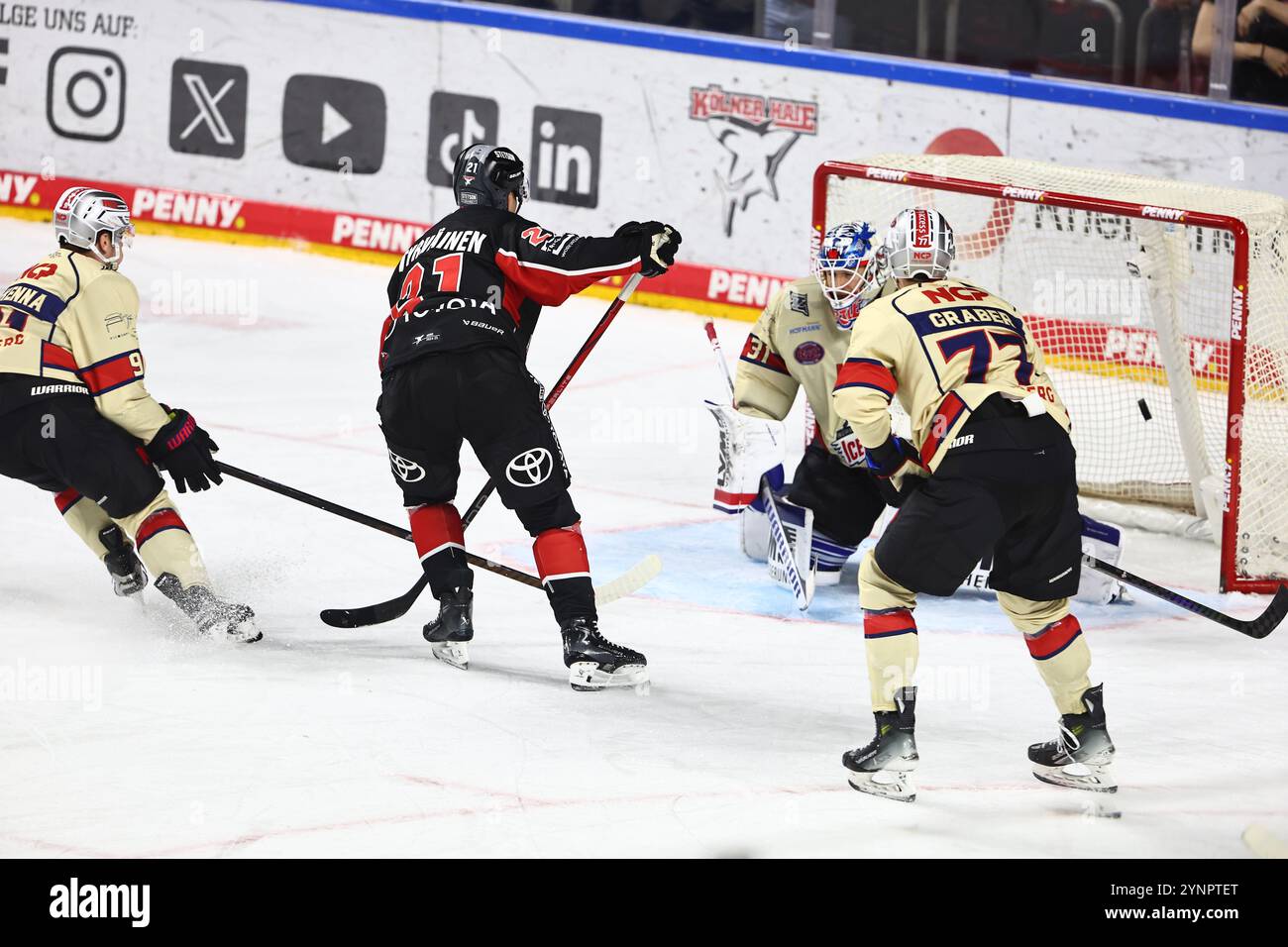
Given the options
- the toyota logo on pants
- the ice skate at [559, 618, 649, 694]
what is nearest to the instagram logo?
the toyota logo on pants

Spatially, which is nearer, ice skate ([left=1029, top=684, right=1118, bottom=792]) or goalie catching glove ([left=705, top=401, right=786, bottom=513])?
ice skate ([left=1029, top=684, right=1118, bottom=792])

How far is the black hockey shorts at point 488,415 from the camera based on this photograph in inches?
176

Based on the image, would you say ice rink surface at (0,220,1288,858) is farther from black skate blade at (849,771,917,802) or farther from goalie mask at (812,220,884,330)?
goalie mask at (812,220,884,330)

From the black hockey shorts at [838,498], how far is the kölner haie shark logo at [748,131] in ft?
12.4

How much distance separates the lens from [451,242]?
4.65 meters

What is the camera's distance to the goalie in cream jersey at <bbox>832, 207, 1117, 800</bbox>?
3729 mm

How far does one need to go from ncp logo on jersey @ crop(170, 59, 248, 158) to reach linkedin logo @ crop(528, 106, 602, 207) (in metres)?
1.76

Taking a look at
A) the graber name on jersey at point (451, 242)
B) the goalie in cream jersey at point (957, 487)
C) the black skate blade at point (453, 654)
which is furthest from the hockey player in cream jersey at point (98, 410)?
the goalie in cream jersey at point (957, 487)

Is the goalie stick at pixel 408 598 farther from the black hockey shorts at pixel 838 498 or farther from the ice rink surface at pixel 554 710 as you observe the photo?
the black hockey shorts at pixel 838 498

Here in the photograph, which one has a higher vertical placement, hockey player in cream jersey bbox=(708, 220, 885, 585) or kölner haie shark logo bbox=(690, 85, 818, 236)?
kölner haie shark logo bbox=(690, 85, 818, 236)

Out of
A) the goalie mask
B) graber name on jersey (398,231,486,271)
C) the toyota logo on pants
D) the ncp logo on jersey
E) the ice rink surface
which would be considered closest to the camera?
the ice rink surface

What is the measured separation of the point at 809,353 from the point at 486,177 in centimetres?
124

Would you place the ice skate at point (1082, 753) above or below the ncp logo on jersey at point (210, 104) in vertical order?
below

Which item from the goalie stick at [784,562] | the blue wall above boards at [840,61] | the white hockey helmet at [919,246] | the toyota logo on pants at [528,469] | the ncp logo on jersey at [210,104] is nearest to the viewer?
the white hockey helmet at [919,246]
